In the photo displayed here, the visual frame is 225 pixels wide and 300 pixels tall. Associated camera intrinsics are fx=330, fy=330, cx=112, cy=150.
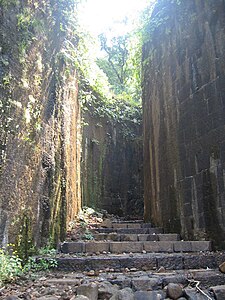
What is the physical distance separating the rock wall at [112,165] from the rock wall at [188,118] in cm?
235

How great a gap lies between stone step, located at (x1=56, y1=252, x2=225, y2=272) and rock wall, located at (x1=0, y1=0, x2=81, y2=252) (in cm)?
59

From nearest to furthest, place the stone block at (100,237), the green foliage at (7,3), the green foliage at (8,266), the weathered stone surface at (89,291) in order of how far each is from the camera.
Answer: the weathered stone surface at (89,291) → the green foliage at (8,266) → the green foliage at (7,3) → the stone block at (100,237)

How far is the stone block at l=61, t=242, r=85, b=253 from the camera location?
476cm

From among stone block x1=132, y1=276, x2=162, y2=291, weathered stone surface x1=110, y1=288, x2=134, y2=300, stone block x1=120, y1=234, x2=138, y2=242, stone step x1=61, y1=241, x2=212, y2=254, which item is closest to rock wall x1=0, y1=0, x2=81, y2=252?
stone step x1=61, y1=241, x2=212, y2=254

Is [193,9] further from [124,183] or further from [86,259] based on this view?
[124,183]

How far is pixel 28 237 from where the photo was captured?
395cm

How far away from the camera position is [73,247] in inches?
188

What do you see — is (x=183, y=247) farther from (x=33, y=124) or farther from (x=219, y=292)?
(x=33, y=124)

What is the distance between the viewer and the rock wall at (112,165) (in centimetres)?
936

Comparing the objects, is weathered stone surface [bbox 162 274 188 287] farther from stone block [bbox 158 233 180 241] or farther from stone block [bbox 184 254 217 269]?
stone block [bbox 158 233 180 241]

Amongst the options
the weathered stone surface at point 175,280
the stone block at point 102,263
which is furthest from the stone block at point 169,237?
the weathered stone surface at point 175,280

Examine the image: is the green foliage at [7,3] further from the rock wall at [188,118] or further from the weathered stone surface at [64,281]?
the weathered stone surface at [64,281]

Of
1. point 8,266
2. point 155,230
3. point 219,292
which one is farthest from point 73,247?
point 219,292

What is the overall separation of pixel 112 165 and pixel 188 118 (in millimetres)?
5237
